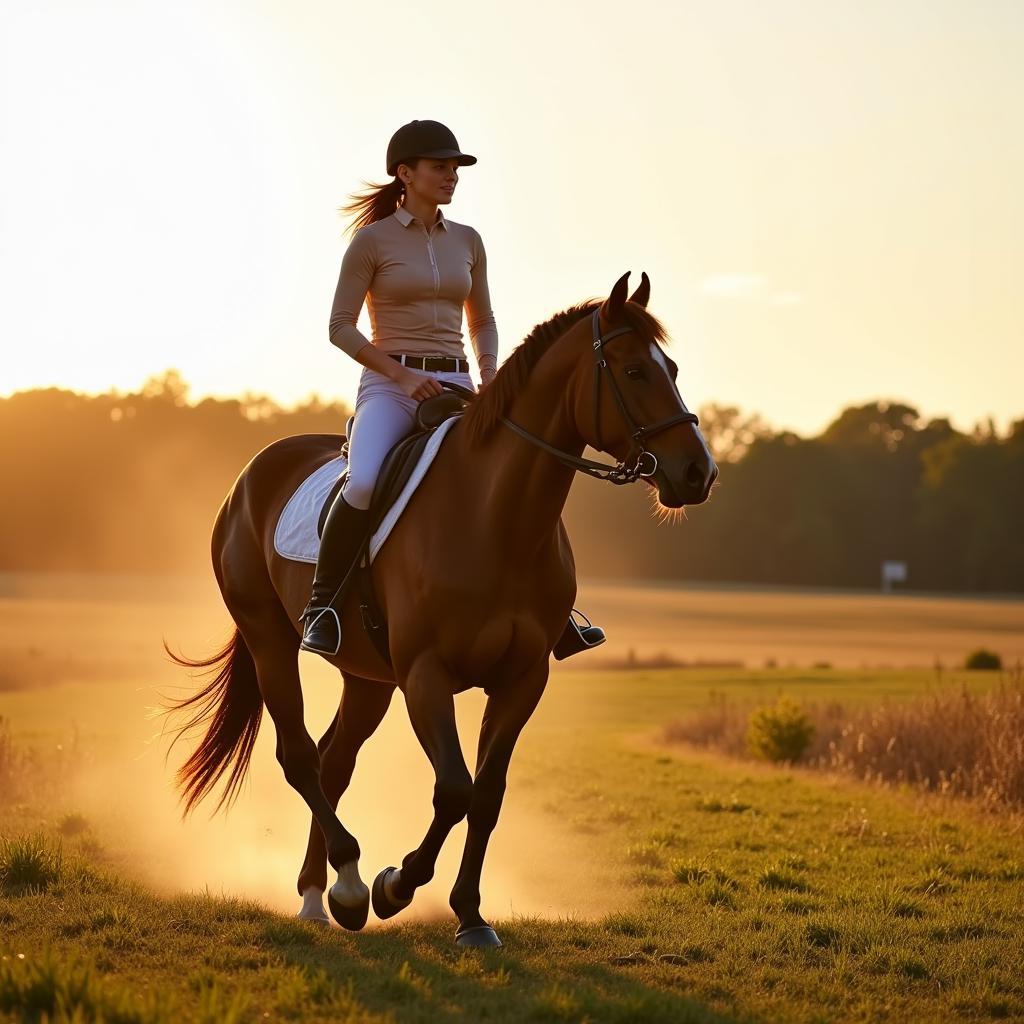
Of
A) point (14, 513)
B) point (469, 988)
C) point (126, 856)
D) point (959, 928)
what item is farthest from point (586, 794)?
point (14, 513)

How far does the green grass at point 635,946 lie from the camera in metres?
5.66

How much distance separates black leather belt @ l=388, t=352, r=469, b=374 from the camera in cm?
757

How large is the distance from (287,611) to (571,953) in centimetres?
273

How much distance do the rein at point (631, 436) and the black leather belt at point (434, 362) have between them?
1134 mm

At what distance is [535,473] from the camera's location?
6707 mm

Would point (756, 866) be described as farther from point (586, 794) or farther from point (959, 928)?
point (586, 794)

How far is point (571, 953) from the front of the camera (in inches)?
275

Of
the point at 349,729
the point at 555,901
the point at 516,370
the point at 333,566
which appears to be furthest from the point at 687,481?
the point at 555,901

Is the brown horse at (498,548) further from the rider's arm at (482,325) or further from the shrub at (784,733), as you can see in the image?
the shrub at (784,733)

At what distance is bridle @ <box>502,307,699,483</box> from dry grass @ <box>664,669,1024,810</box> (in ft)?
28.8

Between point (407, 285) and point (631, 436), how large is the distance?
77.4 inches

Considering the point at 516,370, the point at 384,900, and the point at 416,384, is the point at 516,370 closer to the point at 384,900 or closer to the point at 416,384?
the point at 416,384

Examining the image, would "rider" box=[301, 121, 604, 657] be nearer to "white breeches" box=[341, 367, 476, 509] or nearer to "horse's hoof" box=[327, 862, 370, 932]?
"white breeches" box=[341, 367, 476, 509]

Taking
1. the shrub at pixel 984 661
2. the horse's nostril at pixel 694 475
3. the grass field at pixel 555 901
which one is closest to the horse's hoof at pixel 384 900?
the grass field at pixel 555 901
